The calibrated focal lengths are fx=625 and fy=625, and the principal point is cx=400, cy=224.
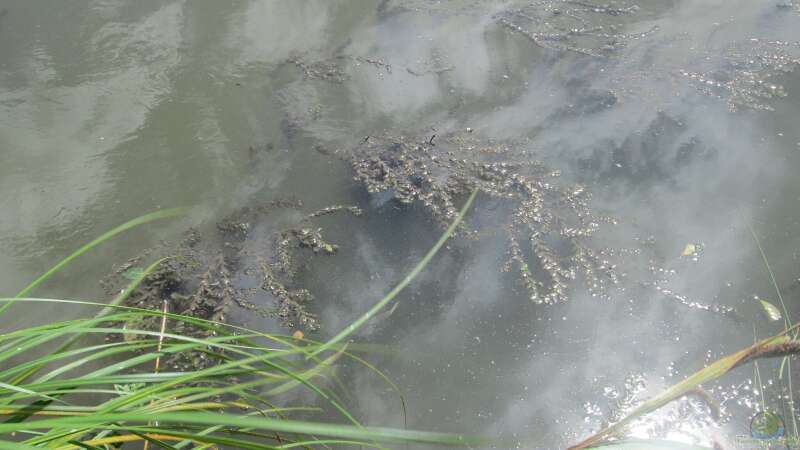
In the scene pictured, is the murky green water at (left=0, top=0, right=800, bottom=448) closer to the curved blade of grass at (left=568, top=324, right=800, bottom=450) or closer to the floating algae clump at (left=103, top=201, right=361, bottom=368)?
the floating algae clump at (left=103, top=201, right=361, bottom=368)

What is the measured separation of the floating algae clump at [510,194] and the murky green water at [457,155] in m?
0.06

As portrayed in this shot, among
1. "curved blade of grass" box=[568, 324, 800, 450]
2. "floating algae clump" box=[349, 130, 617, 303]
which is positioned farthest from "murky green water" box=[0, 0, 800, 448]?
"curved blade of grass" box=[568, 324, 800, 450]

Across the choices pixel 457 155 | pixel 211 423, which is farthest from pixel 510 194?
pixel 211 423

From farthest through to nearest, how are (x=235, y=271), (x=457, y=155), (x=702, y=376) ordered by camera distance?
(x=457, y=155)
(x=235, y=271)
(x=702, y=376)

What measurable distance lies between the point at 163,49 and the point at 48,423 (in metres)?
2.63

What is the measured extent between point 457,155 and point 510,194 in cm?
30

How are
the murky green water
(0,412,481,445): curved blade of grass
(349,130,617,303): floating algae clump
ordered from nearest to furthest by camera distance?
(0,412,481,445): curved blade of grass, the murky green water, (349,130,617,303): floating algae clump

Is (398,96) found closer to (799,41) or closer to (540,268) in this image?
(540,268)

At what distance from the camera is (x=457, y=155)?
272cm

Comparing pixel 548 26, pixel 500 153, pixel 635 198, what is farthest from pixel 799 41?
pixel 500 153

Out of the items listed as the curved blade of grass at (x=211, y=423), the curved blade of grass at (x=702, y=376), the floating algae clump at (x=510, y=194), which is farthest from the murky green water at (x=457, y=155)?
the curved blade of grass at (x=211, y=423)

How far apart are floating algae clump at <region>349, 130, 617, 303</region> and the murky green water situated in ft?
0.19

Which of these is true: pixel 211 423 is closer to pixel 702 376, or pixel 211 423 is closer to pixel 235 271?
pixel 702 376

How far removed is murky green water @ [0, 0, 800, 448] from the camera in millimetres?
2119
